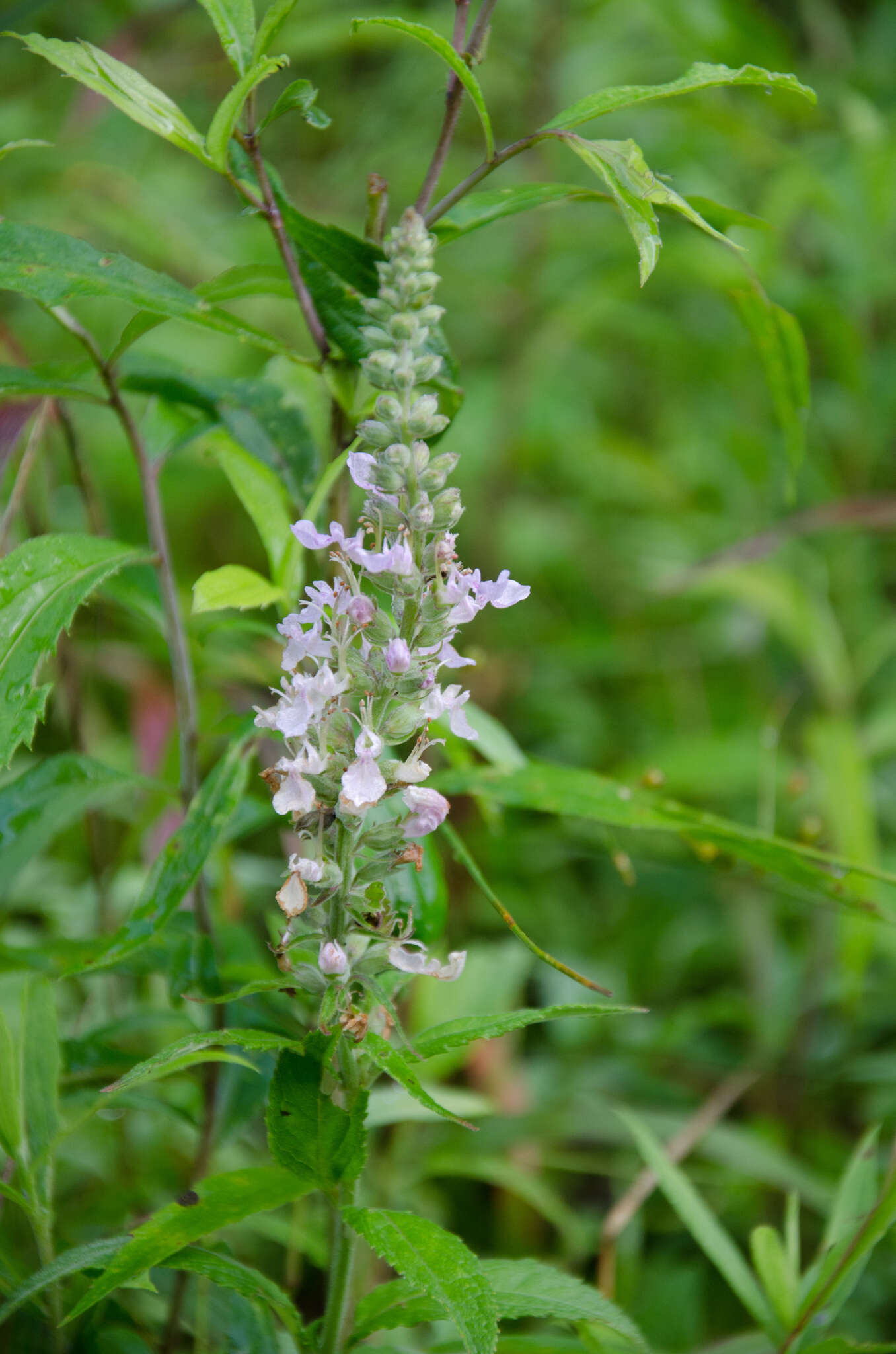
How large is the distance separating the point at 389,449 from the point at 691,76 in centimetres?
38

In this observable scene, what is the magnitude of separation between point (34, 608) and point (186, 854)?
23cm

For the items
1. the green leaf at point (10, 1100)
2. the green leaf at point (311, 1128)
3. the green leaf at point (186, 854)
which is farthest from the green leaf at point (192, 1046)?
the green leaf at point (10, 1100)

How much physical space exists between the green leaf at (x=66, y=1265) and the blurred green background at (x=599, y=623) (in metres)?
0.22

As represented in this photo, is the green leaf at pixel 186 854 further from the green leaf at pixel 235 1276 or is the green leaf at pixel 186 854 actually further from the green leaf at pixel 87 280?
the green leaf at pixel 87 280

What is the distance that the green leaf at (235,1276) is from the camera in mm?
744

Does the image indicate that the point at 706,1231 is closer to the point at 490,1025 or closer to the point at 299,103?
the point at 490,1025

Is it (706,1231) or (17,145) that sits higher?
(17,145)

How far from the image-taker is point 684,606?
2.44 meters

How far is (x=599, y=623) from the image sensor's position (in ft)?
7.64

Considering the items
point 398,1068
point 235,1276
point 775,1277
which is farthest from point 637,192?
point 775,1277

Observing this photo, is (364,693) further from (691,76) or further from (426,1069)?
(426,1069)

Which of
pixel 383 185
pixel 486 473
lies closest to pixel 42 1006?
pixel 383 185

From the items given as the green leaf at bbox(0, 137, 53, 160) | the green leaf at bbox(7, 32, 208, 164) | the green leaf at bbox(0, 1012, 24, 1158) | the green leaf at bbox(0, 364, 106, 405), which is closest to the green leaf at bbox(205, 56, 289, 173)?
the green leaf at bbox(7, 32, 208, 164)

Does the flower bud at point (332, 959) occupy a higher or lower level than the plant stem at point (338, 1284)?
higher
